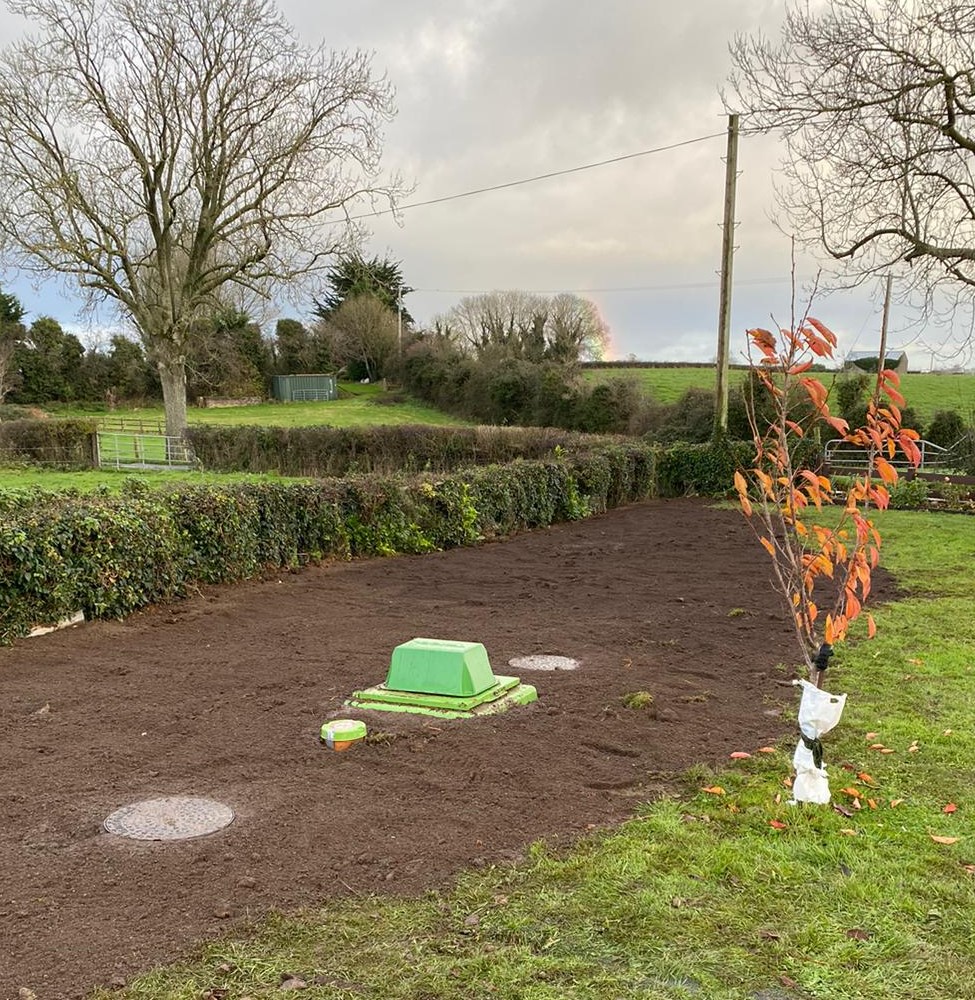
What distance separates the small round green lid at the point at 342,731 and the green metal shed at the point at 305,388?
44.7 meters

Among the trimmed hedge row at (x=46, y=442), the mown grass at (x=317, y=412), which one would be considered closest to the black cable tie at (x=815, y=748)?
the trimmed hedge row at (x=46, y=442)

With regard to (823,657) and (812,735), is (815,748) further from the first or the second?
(823,657)

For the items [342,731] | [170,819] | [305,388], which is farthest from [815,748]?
[305,388]

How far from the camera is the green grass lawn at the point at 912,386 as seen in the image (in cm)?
2759

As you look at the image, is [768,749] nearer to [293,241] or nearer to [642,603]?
[642,603]

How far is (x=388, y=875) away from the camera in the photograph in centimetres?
321

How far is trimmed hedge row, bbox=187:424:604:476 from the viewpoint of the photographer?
70.6 feet

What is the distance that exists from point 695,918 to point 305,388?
Answer: 156 feet

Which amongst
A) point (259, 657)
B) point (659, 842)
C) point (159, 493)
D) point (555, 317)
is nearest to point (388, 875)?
point (659, 842)

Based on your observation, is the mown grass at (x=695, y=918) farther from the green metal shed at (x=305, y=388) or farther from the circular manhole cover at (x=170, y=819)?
the green metal shed at (x=305, y=388)

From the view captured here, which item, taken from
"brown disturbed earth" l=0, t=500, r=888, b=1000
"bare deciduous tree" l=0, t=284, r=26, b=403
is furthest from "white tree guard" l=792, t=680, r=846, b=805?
"bare deciduous tree" l=0, t=284, r=26, b=403

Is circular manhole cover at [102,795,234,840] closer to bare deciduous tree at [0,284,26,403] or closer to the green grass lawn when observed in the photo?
the green grass lawn

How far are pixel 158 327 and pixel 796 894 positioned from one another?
25933 millimetres

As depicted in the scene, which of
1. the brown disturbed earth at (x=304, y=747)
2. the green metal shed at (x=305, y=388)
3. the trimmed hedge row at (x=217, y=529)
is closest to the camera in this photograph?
the brown disturbed earth at (x=304, y=747)
